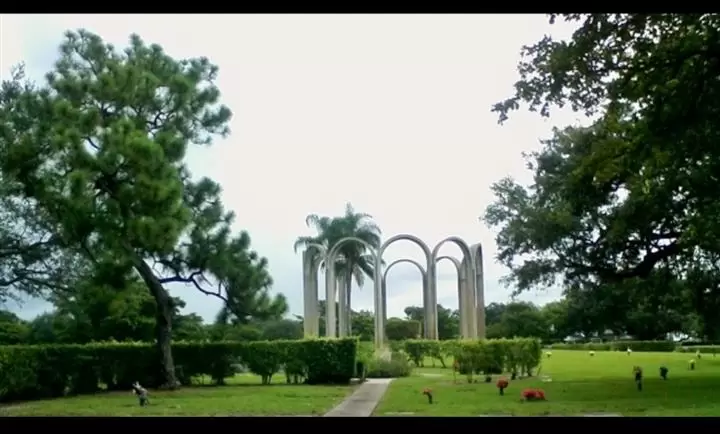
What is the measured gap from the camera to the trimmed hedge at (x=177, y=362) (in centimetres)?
834

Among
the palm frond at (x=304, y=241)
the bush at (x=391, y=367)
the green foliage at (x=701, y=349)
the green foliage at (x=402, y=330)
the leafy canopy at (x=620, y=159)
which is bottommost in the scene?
the bush at (x=391, y=367)

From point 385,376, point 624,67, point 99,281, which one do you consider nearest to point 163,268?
point 99,281

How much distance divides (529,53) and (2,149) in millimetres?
5162

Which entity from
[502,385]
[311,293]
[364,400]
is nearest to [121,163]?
[311,293]

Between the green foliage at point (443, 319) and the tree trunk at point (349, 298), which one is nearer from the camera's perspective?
the green foliage at point (443, 319)

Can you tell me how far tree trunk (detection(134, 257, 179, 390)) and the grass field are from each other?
357 millimetres

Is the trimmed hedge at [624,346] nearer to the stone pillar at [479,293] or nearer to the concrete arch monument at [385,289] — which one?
the stone pillar at [479,293]

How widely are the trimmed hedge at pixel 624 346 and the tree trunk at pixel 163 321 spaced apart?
388cm

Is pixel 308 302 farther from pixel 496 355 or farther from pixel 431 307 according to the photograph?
pixel 496 355

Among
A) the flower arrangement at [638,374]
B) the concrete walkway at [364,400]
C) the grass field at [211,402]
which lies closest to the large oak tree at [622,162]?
the flower arrangement at [638,374]

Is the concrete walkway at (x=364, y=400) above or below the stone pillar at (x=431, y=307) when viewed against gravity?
below

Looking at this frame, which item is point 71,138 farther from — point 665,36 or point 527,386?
point 665,36

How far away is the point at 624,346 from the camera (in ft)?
25.3
